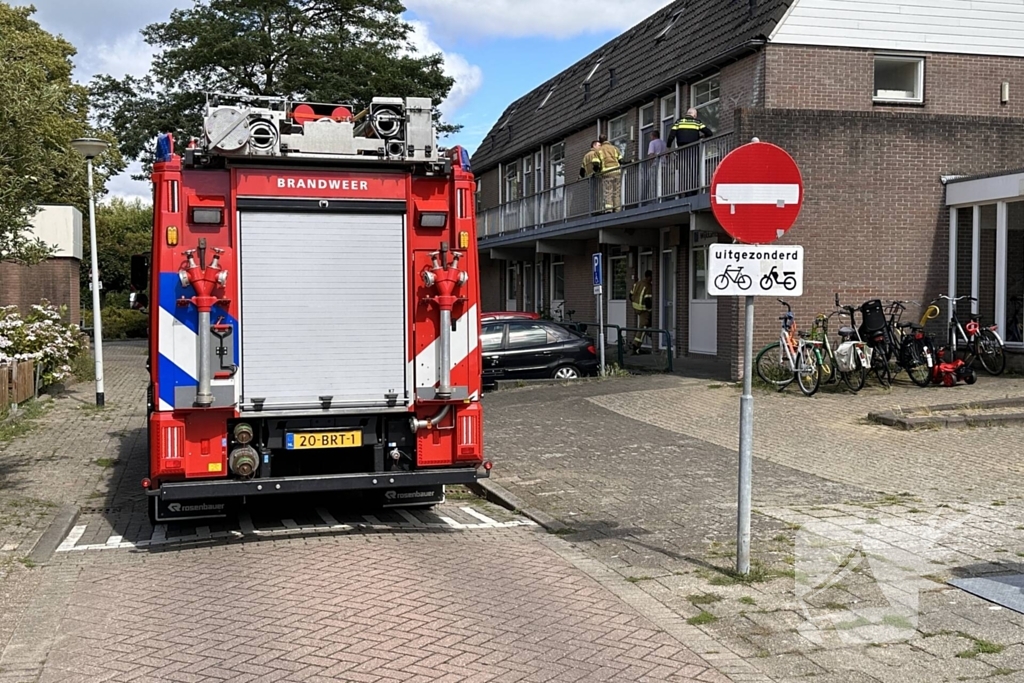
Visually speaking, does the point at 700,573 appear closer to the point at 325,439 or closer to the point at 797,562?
the point at 797,562

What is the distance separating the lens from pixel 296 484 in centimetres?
755

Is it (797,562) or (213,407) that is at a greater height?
(213,407)

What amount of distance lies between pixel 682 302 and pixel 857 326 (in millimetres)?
6015

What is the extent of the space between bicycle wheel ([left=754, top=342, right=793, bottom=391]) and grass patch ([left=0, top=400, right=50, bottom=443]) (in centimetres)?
1062

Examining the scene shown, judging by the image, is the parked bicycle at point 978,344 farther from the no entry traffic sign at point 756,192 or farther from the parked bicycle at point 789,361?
the no entry traffic sign at point 756,192

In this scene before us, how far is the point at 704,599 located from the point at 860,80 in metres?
15.9

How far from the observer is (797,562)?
6.84m

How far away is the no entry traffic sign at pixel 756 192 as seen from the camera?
6430 millimetres

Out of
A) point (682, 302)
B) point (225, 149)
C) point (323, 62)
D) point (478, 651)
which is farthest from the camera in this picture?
point (323, 62)

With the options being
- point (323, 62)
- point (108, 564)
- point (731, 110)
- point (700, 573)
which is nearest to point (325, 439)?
point (108, 564)

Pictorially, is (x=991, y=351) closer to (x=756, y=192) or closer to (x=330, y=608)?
(x=756, y=192)

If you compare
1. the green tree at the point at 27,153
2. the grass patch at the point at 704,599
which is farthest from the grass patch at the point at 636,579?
the green tree at the point at 27,153

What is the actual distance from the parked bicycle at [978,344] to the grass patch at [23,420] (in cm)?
1351

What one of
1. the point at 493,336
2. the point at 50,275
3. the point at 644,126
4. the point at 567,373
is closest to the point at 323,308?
the point at 493,336
